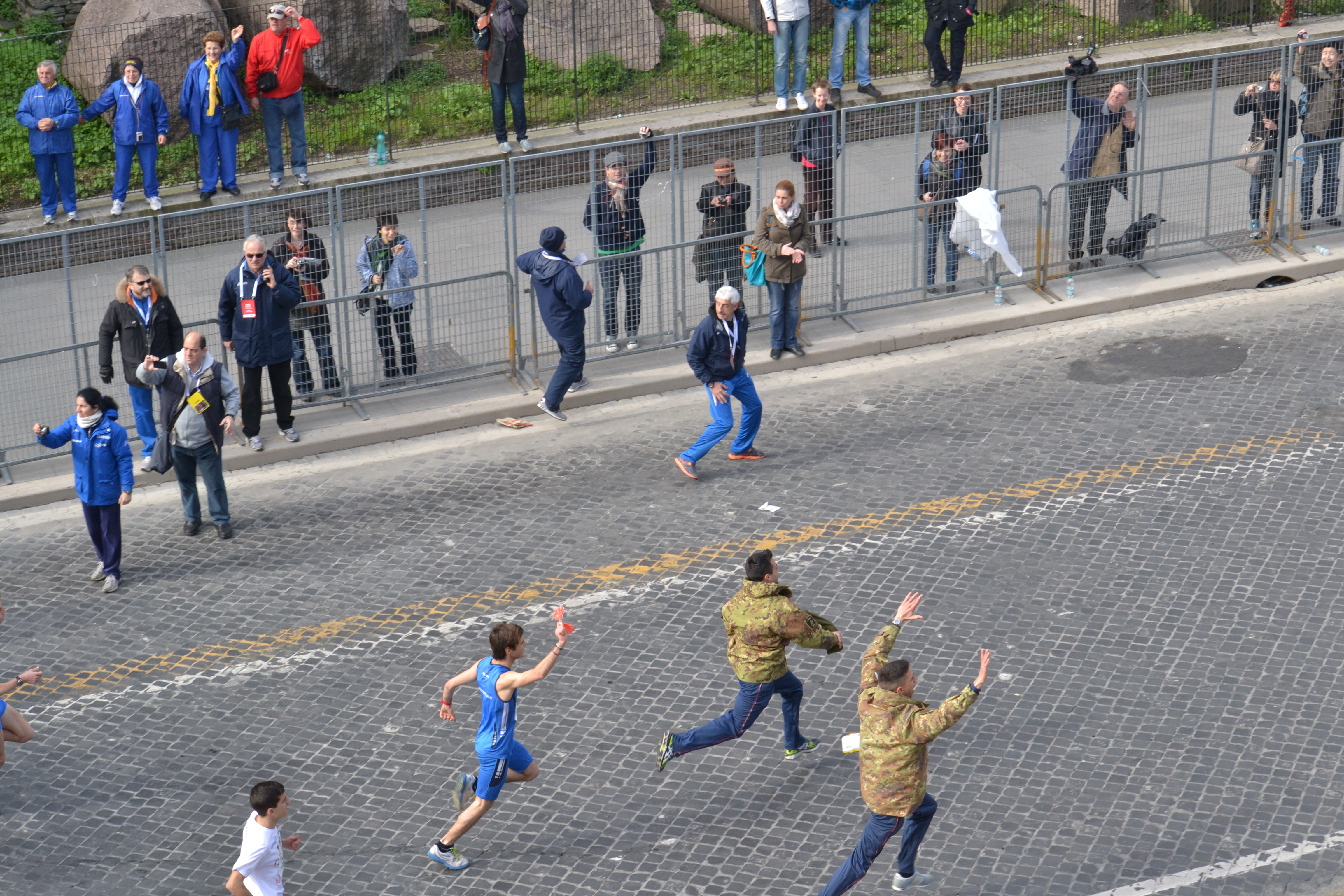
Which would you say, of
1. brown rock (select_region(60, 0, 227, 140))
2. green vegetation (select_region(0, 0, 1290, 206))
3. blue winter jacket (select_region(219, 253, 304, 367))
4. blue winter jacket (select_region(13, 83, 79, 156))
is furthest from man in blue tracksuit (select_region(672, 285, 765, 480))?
brown rock (select_region(60, 0, 227, 140))

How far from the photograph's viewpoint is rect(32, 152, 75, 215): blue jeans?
17.9 m

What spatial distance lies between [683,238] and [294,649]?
20.8 feet

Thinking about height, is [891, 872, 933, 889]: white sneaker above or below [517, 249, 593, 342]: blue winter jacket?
below

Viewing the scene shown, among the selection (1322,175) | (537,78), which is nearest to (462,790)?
(1322,175)

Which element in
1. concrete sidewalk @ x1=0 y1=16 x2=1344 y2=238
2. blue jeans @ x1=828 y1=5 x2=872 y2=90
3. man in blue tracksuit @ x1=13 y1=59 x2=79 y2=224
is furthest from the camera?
blue jeans @ x1=828 y1=5 x2=872 y2=90

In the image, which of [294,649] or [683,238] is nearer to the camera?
[294,649]

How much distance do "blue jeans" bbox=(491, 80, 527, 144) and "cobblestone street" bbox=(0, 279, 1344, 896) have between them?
20.0ft

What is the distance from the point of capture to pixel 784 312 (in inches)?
599

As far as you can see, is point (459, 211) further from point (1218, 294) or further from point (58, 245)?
point (1218, 294)

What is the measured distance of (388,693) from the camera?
10.6 metres

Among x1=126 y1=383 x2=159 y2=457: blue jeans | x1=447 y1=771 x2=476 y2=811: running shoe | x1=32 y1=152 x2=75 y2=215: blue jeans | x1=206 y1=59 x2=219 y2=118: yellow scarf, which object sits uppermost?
x1=206 y1=59 x2=219 y2=118: yellow scarf

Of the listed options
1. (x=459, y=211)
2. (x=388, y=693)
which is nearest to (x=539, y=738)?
(x=388, y=693)

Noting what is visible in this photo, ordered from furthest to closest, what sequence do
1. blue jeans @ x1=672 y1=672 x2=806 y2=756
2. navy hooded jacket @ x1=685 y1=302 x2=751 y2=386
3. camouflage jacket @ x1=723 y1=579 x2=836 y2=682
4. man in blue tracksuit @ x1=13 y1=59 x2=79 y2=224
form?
man in blue tracksuit @ x1=13 y1=59 x2=79 y2=224, navy hooded jacket @ x1=685 y1=302 x2=751 y2=386, blue jeans @ x1=672 y1=672 x2=806 y2=756, camouflage jacket @ x1=723 y1=579 x2=836 y2=682

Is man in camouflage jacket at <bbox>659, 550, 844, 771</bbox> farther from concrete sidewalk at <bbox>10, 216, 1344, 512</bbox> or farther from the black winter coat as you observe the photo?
the black winter coat
